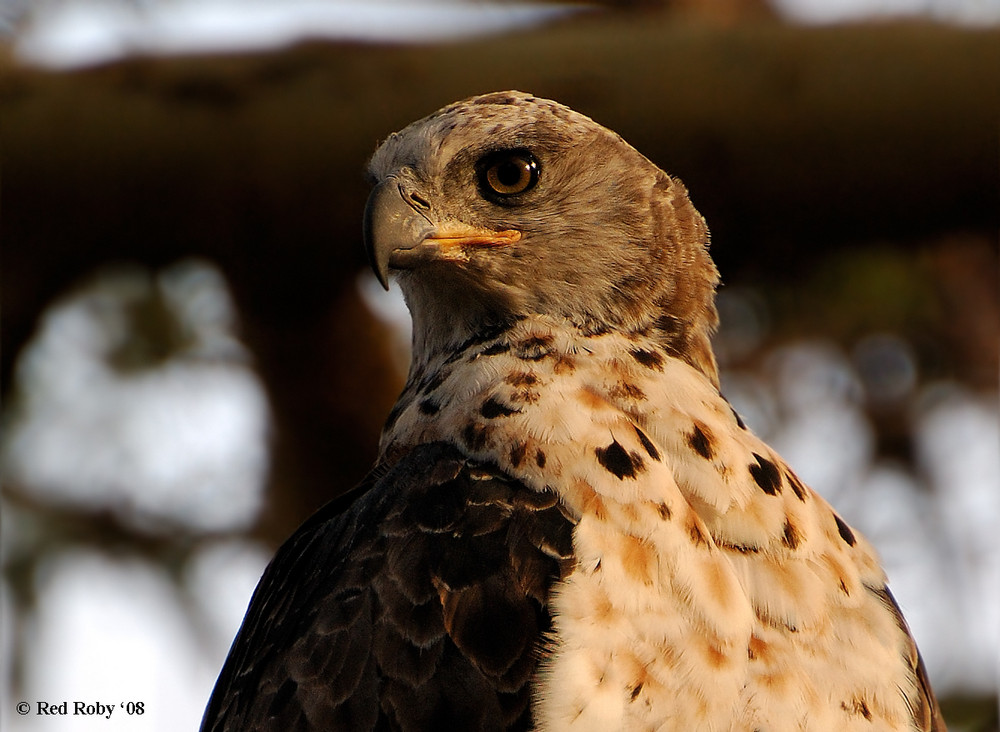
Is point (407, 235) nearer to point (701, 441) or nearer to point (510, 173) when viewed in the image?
point (510, 173)

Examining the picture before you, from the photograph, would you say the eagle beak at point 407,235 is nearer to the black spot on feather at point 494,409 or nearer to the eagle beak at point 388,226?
the eagle beak at point 388,226

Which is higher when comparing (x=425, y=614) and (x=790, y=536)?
(x=790, y=536)

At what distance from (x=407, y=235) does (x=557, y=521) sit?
0.93 m

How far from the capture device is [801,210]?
4.83 metres

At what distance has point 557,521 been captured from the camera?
3035mm

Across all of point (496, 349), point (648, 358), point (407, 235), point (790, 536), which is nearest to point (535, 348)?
point (496, 349)

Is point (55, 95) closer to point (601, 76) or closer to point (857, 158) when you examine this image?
point (601, 76)

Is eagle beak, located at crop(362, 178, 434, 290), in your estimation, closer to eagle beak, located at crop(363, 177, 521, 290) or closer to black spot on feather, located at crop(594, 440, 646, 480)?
eagle beak, located at crop(363, 177, 521, 290)

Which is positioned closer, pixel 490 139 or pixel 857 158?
pixel 490 139

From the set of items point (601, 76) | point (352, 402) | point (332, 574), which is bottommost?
point (352, 402)

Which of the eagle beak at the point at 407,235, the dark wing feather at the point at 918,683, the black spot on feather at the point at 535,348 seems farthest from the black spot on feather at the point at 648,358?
the dark wing feather at the point at 918,683

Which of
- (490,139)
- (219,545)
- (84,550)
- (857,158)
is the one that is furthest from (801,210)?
(84,550)

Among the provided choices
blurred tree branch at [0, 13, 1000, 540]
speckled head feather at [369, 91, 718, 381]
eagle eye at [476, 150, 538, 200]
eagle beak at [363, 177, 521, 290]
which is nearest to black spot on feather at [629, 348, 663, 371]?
speckled head feather at [369, 91, 718, 381]

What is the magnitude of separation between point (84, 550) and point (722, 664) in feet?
14.6
